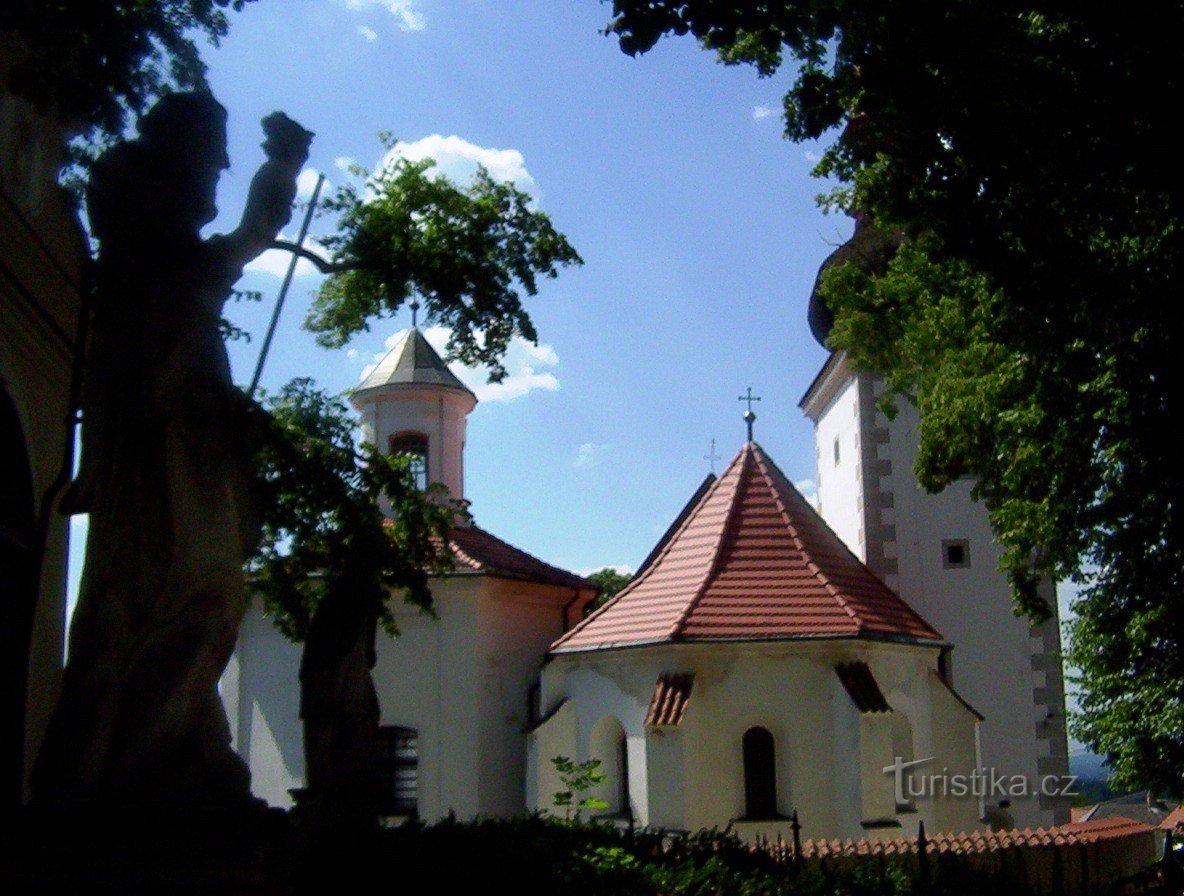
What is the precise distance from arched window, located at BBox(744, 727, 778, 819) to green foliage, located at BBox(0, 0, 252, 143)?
14311mm

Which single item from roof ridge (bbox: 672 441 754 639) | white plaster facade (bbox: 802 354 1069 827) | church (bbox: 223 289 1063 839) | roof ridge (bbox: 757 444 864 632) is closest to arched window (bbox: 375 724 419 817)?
church (bbox: 223 289 1063 839)

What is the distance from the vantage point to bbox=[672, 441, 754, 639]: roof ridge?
65.0ft

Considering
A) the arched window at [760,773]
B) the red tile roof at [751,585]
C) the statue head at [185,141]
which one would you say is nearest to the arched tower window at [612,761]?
the red tile roof at [751,585]

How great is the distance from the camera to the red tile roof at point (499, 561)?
24.5 meters

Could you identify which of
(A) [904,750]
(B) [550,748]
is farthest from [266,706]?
(A) [904,750]

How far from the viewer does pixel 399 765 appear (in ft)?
77.5

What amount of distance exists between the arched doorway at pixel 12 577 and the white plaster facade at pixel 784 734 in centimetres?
1090

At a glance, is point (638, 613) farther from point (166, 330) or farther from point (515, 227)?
point (166, 330)

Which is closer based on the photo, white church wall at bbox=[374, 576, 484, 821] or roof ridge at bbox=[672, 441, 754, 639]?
roof ridge at bbox=[672, 441, 754, 639]

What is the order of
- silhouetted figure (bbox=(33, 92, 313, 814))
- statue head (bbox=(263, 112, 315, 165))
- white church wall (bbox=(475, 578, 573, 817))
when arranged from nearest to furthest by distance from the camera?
silhouetted figure (bbox=(33, 92, 313, 814)) < statue head (bbox=(263, 112, 315, 165)) < white church wall (bbox=(475, 578, 573, 817))

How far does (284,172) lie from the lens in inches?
214

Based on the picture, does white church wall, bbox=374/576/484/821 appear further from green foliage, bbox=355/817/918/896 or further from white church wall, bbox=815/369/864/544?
green foliage, bbox=355/817/918/896

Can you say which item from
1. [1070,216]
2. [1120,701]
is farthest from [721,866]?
[1120,701]

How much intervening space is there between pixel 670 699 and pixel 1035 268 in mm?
10471
